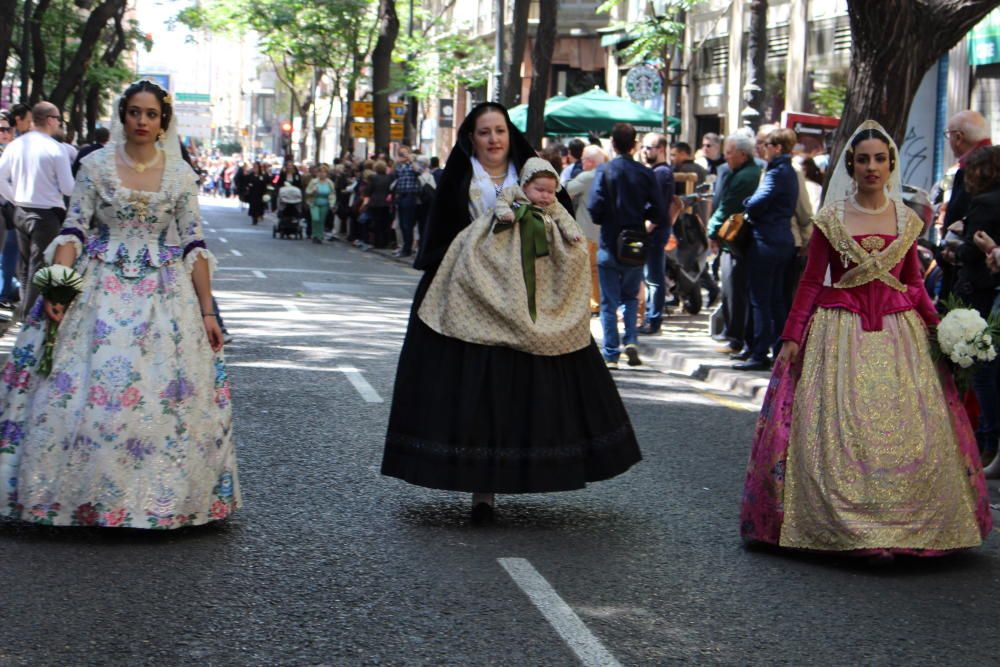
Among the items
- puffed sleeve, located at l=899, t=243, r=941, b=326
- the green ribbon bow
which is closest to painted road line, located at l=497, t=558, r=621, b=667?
the green ribbon bow

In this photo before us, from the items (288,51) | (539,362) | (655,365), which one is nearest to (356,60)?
(288,51)

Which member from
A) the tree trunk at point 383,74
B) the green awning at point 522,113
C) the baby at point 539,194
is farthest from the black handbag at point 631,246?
the tree trunk at point 383,74

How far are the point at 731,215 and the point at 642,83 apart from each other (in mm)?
10370

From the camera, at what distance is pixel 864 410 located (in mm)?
6723

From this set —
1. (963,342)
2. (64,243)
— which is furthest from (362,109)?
(963,342)

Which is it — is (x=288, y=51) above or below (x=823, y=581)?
above

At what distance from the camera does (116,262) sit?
22.6 feet

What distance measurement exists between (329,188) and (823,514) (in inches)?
1177

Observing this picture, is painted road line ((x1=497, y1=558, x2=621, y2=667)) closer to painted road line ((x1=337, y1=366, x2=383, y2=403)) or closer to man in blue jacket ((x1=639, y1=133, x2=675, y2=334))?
painted road line ((x1=337, y1=366, x2=383, y2=403))

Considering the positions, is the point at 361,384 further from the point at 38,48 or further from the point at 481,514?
the point at 38,48

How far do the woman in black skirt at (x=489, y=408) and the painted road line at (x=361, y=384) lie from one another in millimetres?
3818

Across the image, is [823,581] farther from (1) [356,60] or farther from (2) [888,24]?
(1) [356,60]

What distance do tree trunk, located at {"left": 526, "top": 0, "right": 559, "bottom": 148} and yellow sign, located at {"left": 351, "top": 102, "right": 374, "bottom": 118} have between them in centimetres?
2180

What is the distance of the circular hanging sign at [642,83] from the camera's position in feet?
78.9
